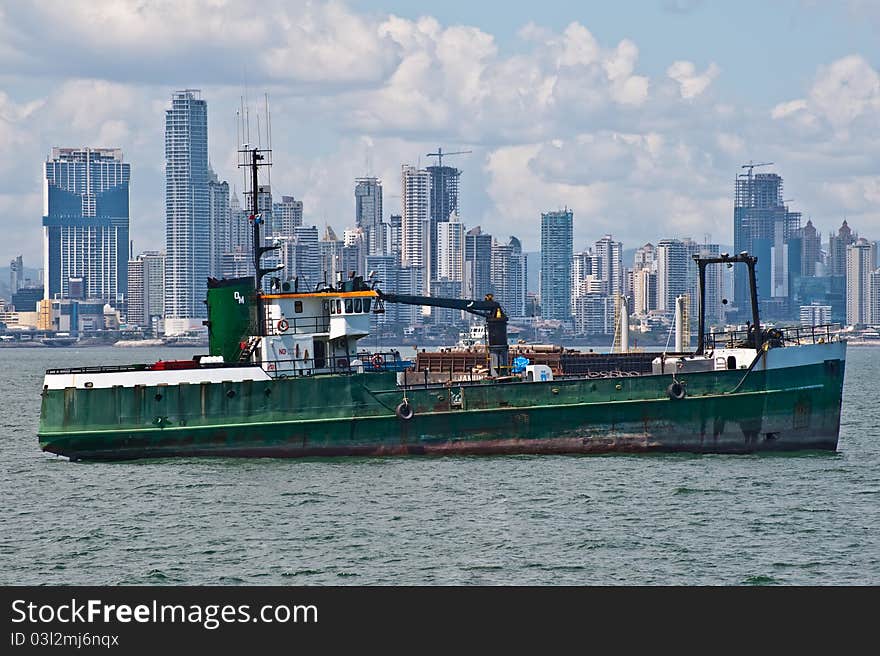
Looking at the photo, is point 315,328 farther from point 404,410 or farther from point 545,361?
point 545,361

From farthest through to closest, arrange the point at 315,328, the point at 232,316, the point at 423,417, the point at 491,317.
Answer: the point at 491,317, the point at 315,328, the point at 232,316, the point at 423,417

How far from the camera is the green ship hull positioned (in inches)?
1784

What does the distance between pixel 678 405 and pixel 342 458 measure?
10.1m

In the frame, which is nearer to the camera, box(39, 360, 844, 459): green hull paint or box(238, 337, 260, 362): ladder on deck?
box(39, 360, 844, 459): green hull paint

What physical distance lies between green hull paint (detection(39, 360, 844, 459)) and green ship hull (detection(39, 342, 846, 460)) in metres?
0.03

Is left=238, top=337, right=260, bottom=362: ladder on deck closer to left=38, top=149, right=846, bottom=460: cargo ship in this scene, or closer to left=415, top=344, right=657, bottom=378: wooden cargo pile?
left=38, top=149, right=846, bottom=460: cargo ship

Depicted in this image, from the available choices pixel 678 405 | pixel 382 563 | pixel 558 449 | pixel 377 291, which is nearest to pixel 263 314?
pixel 377 291

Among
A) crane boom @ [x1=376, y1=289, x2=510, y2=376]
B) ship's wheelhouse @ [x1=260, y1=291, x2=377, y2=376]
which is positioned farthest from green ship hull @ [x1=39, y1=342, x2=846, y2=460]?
crane boom @ [x1=376, y1=289, x2=510, y2=376]

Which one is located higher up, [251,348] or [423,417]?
[251,348]

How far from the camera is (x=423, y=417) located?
45875 millimetres

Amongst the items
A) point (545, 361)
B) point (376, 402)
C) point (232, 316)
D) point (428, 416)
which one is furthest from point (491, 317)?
point (545, 361)

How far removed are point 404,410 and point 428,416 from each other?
0.78 m

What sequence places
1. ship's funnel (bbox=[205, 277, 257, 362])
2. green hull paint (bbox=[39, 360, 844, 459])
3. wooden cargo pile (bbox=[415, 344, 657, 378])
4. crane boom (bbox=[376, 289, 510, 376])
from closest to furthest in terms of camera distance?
green hull paint (bbox=[39, 360, 844, 459])
ship's funnel (bbox=[205, 277, 257, 362])
crane boom (bbox=[376, 289, 510, 376])
wooden cargo pile (bbox=[415, 344, 657, 378])

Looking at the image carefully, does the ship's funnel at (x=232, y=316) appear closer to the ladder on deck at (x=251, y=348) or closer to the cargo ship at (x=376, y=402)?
the cargo ship at (x=376, y=402)
